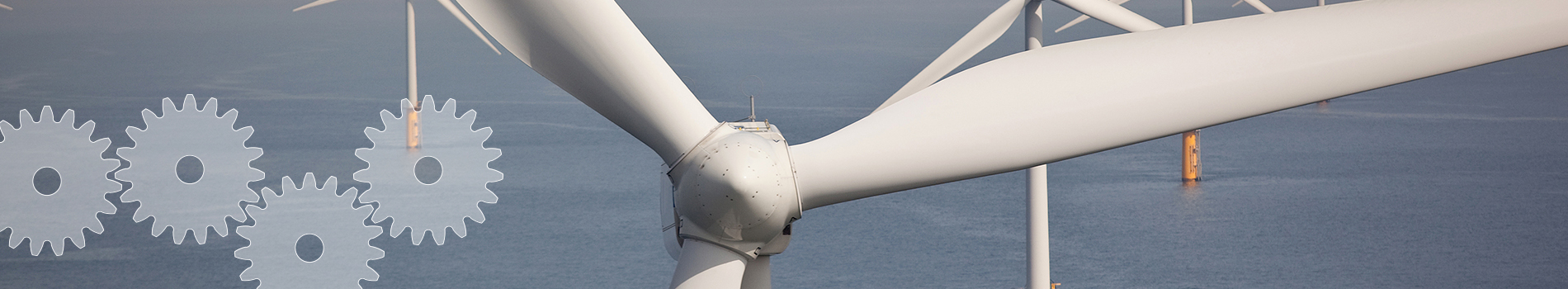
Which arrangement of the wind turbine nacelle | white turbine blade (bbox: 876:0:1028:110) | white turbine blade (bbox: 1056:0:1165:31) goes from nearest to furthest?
1. the wind turbine nacelle
2. white turbine blade (bbox: 876:0:1028:110)
3. white turbine blade (bbox: 1056:0:1165:31)

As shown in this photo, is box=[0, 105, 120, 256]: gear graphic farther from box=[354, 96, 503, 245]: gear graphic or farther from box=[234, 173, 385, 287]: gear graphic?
box=[354, 96, 503, 245]: gear graphic

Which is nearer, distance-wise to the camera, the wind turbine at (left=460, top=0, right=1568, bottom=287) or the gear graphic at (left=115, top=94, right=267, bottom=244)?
the wind turbine at (left=460, top=0, right=1568, bottom=287)

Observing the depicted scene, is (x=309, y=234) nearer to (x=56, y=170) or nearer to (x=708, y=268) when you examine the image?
(x=56, y=170)

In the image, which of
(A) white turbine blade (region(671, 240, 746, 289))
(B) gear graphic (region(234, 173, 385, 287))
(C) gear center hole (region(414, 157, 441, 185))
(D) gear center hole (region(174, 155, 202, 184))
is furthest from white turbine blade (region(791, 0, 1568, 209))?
(D) gear center hole (region(174, 155, 202, 184))

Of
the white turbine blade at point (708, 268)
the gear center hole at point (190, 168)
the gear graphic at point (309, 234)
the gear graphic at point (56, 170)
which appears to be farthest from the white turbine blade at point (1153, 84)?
the gear center hole at point (190, 168)

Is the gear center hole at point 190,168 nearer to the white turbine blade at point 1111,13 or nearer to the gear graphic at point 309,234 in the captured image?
the gear graphic at point 309,234

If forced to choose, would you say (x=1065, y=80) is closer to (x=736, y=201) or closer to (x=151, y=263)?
(x=736, y=201)

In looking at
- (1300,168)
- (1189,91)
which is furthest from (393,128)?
(1300,168)

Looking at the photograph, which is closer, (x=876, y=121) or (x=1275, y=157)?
(x=876, y=121)
